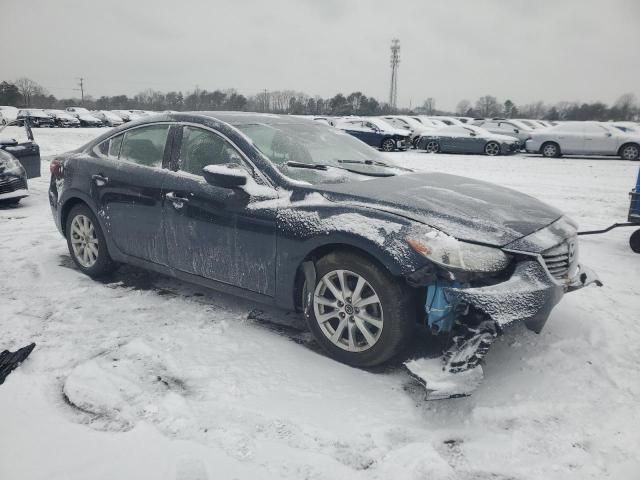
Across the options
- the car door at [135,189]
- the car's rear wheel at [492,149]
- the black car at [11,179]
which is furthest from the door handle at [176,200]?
the car's rear wheel at [492,149]

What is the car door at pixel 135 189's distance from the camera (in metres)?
3.93

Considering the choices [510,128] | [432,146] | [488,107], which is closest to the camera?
[432,146]

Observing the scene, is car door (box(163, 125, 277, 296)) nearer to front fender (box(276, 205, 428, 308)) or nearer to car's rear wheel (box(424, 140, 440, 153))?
front fender (box(276, 205, 428, 308))

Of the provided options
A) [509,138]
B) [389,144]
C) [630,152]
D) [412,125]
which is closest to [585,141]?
[630,152]

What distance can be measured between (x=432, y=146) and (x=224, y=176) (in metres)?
18.0

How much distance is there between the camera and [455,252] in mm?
2693

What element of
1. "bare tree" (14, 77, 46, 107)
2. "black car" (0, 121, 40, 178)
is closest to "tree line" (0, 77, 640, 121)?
"bare tree" (14, 77, 46, 107)

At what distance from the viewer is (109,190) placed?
4.23 metres

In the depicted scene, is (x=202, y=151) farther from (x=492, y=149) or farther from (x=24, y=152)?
(x=492, y=149)

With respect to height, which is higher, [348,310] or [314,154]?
[314,154]

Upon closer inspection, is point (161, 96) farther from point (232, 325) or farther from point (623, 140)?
point (232, 325)

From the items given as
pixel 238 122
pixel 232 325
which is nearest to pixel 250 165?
pixel 238 122

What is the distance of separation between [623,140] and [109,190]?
18367mm

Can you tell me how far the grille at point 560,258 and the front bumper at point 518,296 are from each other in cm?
11
